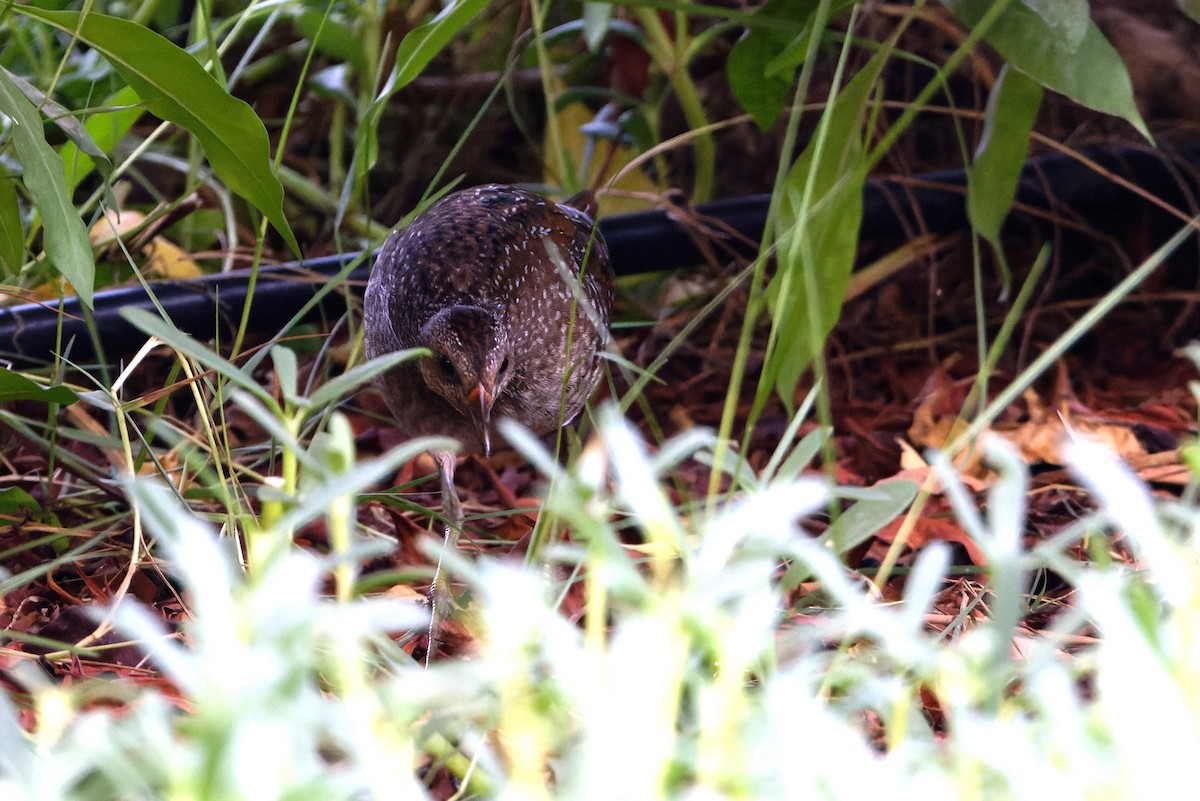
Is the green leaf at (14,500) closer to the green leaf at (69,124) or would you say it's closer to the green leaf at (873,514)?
the green leaf at (69,124)

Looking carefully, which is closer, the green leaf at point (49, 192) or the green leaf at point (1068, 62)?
the green leaf at point (49, 192)

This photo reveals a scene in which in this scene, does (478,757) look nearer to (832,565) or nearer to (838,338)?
(832,565)

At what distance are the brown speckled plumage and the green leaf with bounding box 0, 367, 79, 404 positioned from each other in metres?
0.76

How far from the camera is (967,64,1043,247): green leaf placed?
2.06 metres

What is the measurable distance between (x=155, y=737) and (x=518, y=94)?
3.54m

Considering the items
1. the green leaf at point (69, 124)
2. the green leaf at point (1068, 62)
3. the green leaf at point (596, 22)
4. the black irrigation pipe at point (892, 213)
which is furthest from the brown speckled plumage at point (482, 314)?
the green leaf at point (1068, 62)

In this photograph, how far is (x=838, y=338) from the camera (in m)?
3.24

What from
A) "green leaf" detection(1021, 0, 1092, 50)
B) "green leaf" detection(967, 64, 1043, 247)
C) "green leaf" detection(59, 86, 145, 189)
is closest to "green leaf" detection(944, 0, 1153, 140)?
"green leaf" detection(1021, 0, 1092, 50)

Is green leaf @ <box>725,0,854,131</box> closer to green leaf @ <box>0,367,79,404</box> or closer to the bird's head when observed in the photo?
the bird's head

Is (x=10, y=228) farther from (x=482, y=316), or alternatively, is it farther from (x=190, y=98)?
(x=482, y=316)

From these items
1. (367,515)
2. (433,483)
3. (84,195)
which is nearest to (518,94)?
(84,195)

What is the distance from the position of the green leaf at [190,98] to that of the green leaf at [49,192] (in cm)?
13

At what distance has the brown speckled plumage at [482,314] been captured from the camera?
7.68 ft

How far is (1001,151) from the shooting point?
2.10 m
